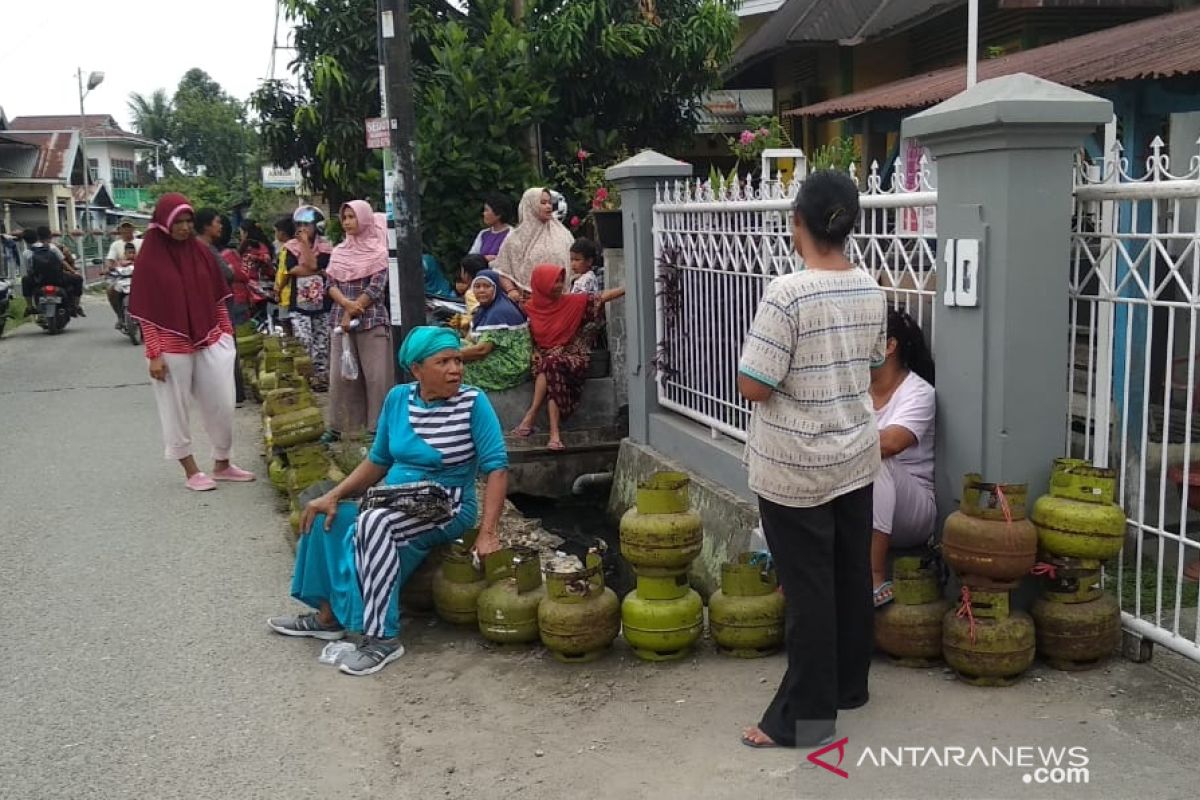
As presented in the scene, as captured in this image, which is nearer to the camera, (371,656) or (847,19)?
(371,656)

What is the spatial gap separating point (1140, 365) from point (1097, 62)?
2.71 meters

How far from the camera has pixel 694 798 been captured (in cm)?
321

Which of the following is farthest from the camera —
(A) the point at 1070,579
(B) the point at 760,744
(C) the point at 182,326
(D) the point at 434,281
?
(D) the point at 434,281

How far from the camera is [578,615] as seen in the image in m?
4.17

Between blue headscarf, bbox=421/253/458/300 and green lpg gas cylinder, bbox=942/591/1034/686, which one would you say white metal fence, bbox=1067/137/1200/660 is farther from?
blue headscarf, bbox=421/253/458/300

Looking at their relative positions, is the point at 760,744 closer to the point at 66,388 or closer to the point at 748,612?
the point at 748,612

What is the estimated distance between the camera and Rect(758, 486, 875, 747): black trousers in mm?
3307

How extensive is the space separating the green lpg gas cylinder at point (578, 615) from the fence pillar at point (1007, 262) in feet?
4.47

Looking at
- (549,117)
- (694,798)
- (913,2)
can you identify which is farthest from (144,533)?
(913,2)

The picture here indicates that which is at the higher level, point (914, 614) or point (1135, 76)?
point (1135, 76)

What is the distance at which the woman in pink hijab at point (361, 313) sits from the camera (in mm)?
8484

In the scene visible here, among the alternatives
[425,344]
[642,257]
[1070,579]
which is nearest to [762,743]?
[1070,579]

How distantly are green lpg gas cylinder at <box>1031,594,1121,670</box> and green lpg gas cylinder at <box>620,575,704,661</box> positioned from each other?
4.01 ft

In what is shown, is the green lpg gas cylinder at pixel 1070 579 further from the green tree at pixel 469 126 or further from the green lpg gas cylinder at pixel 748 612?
the green tree at pixel 469 126
